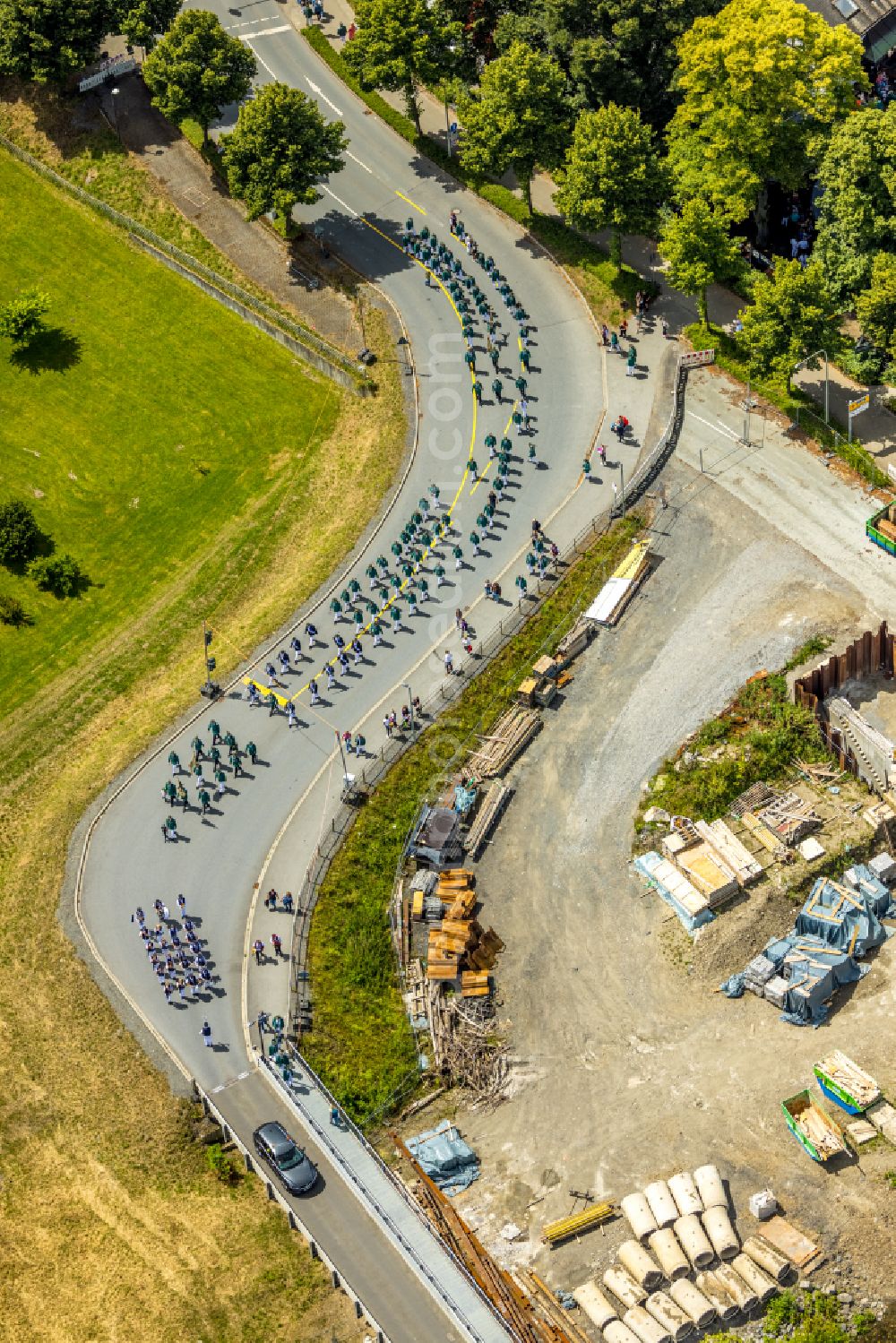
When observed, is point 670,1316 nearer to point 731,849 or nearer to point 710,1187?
point 710,1187

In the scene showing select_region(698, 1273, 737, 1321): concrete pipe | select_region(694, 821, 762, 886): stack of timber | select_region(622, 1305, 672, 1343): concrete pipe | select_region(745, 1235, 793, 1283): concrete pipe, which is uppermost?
select_region(694, 821, 762, 886): stack of timber

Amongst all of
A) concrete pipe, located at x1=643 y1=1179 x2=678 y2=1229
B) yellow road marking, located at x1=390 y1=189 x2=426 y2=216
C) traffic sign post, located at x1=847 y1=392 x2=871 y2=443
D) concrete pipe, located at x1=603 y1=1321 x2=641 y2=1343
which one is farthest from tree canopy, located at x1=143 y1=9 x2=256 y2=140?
concrete pipe, located at x1=603 y1=1321 x2=641 y2=1343

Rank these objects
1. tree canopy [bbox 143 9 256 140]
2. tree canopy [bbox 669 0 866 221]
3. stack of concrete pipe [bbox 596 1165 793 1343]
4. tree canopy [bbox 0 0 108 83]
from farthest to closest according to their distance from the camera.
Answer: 1. tree canopy [bbox 0 0 108 83]
2. tree canopy [bbox 143 9 256 140]
3. tree canopy [bbox 669 0 866 221]
4. stack of concrete pipe [bbox 596 1165 793 1343]

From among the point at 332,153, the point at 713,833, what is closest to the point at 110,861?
the point at 713,833

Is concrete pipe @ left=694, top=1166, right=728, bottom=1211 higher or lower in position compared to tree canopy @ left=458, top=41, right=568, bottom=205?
lower

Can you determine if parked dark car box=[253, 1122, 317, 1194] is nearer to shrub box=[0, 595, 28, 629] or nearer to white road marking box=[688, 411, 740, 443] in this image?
shrub box=[0, 595, 28, 629]

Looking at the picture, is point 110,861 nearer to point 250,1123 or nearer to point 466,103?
point 250,1123
